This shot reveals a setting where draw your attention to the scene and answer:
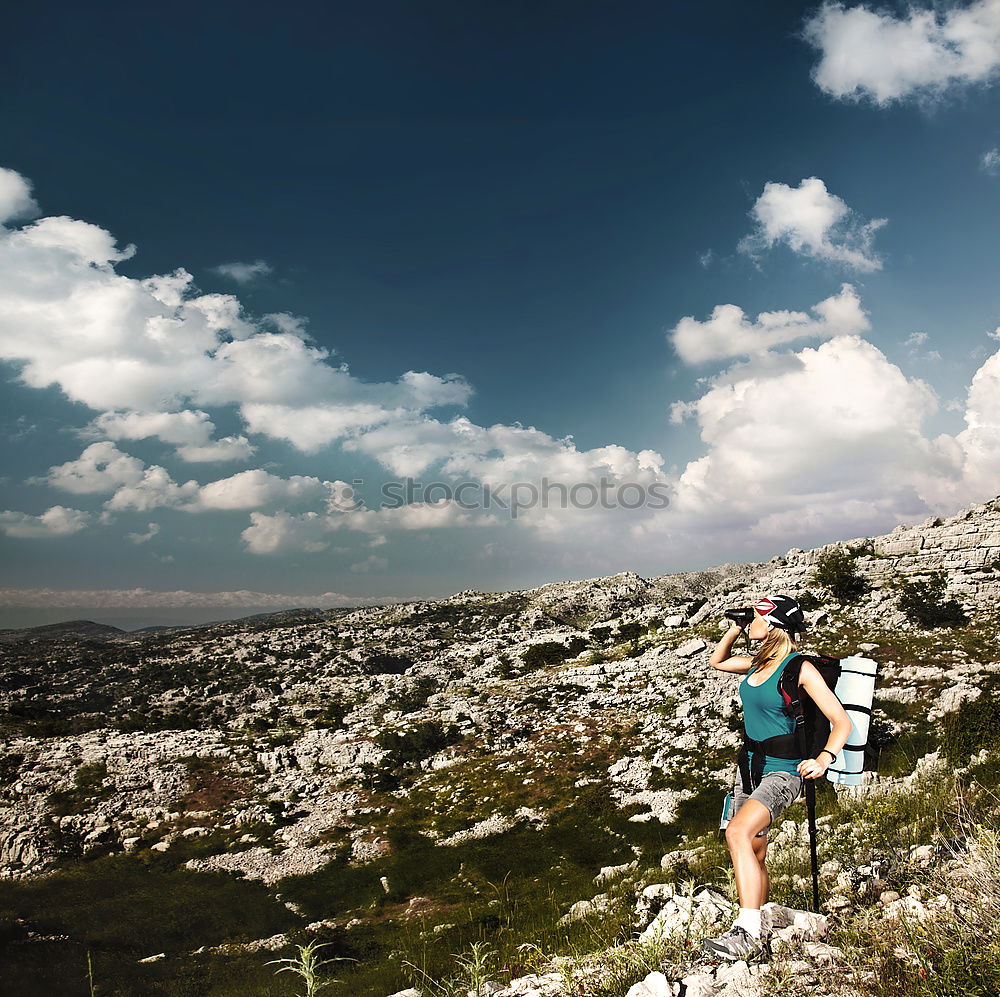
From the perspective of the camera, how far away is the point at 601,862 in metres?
21.9

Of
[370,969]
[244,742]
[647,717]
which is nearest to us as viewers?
[370,969]

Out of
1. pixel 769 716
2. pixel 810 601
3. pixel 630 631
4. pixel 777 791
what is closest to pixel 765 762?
pixel 777 791

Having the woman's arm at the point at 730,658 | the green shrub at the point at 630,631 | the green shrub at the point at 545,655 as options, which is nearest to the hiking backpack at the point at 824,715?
the woman's arm at the point at 730,658

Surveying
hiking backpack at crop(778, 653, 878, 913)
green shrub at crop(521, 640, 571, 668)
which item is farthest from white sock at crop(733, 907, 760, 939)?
green shrub at crop(521, 640, 571, 668)

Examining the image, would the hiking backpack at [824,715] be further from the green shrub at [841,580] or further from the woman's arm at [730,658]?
the green shrub at [841,580]

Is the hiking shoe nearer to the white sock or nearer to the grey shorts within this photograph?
the white sock

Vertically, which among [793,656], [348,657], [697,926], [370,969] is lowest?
[348,657]

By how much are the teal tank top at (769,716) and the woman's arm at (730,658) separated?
0.55 m

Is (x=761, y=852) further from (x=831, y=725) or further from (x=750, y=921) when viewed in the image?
(x=831, y=725)

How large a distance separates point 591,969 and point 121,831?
38891mm

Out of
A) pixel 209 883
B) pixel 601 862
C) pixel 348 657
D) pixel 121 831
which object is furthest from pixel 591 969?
pixel 348 657

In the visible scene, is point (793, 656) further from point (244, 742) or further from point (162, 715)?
point (162, 715)

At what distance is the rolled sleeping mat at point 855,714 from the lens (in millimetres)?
5465

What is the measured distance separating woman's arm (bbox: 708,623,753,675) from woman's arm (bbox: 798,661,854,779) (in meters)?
0.87
